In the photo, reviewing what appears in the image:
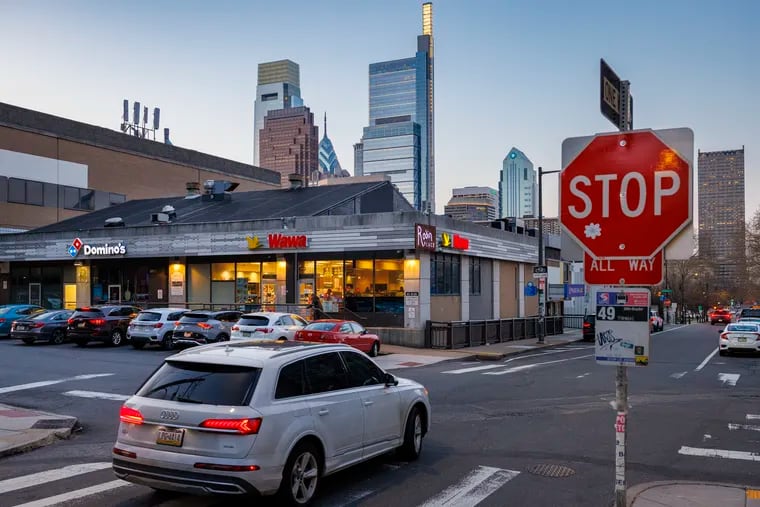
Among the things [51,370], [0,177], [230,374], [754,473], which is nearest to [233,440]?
[230,374]

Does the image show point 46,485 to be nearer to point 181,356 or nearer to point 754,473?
point 181,356

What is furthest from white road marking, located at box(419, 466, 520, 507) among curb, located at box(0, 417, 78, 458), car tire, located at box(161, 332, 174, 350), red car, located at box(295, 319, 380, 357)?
car tire, located at box(161, 332, 174, 350)

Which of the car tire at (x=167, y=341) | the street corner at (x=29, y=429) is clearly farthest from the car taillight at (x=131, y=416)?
the car tire at (x=167, y=341)

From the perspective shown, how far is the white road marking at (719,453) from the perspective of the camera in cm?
971

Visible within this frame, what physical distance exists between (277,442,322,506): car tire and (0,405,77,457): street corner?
518 centimetres

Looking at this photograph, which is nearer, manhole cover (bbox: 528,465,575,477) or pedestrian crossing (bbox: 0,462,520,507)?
pedestrian crossing (bbox: 0,462,520,507)

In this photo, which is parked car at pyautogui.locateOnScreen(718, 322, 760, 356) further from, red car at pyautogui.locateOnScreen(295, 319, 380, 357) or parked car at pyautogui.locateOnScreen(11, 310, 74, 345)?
parked car at pyautogui.locateOnScreen(11, 310, 74, 345)

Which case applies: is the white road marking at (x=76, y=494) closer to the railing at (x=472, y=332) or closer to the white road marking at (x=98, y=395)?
the white road marking at (x=98, y=395)

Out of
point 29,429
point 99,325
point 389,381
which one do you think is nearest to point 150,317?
point 99,325

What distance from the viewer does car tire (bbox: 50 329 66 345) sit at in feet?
92.0

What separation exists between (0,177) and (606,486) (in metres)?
52.8

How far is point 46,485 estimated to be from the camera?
8.20 meters

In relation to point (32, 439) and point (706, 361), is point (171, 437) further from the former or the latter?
point (706, 361)

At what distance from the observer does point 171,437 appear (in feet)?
22.3
